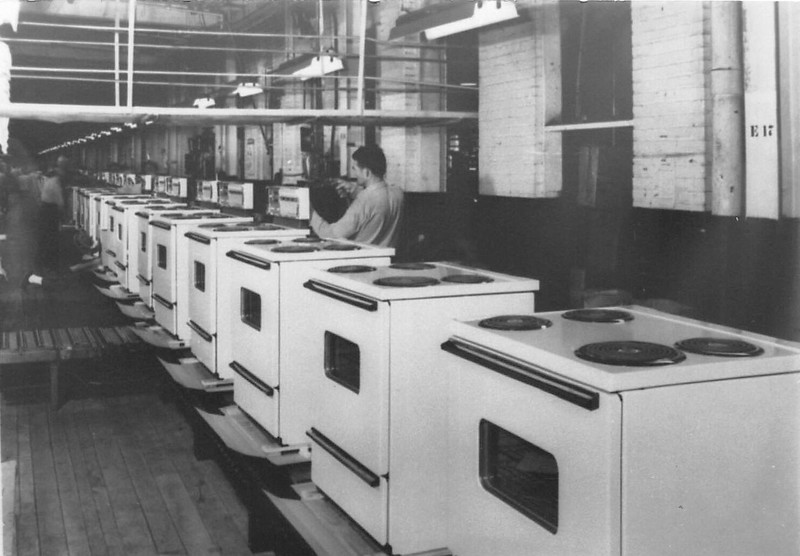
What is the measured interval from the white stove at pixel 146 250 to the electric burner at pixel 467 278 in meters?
3.51

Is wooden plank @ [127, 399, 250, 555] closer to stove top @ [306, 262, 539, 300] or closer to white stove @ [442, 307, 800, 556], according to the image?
stove top @ [306, 262, 539, 300]

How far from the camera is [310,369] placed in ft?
10.00

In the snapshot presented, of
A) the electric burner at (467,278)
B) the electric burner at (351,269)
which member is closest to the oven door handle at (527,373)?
the electric burner at (467,278)

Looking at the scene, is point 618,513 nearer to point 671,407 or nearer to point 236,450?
point 671,407

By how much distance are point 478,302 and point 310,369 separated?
2.47 feet

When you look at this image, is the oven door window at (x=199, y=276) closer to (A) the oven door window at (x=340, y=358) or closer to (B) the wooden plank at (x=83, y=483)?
(B) the wooden plank at (x=83, y=483)

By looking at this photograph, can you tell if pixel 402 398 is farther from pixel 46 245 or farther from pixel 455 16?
pixel 46 245

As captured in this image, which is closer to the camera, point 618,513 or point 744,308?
point 618,513

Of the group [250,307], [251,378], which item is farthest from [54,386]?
[251,378]


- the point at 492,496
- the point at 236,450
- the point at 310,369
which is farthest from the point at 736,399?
the point at 236,450

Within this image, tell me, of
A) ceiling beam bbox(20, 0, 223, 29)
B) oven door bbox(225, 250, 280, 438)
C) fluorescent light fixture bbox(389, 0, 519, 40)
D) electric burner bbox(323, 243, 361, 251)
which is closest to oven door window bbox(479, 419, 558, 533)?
oven door bbox(225, 250, 280, 438)

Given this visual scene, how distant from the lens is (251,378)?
364cm

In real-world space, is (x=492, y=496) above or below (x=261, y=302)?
below

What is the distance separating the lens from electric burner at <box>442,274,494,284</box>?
2.72 metres
